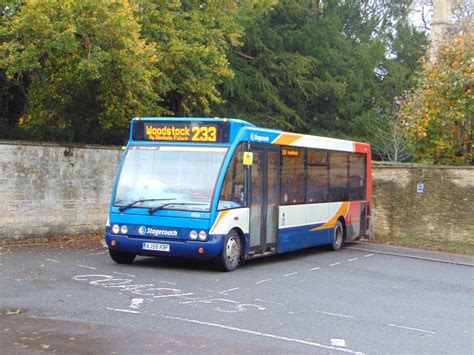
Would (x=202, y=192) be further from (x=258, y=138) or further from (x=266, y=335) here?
(x=266, y=335)

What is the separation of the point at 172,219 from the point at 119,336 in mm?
5443

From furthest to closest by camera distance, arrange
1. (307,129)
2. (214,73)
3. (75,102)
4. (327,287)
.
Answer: (307,129) < (214,73) < (75,102) < (327,287)

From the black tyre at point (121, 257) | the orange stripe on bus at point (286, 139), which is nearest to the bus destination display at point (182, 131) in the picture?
the orange stripe on bus at point (286, 139)

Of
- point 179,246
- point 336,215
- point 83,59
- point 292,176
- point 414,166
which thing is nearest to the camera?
point 179,246

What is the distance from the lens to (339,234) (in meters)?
19.1

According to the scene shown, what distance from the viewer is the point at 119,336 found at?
788cm

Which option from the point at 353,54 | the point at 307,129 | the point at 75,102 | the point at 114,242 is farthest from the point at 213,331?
the point at 353,54

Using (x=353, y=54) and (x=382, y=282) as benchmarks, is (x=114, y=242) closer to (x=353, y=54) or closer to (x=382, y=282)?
(x=382, y=282)

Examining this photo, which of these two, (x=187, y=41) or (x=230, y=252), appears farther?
(x=187, y=41)

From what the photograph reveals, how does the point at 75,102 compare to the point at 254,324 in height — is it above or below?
above

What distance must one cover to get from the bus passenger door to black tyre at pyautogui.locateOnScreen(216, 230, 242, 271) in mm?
607

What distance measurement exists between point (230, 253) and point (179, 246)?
104 cm

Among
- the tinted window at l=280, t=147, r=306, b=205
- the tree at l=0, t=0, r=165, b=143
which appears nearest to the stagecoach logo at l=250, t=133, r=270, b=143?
the tinted window at l=280, t=147, r=306, b=205

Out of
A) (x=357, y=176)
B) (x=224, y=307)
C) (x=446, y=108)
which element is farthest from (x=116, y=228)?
(x=446, y=108)
